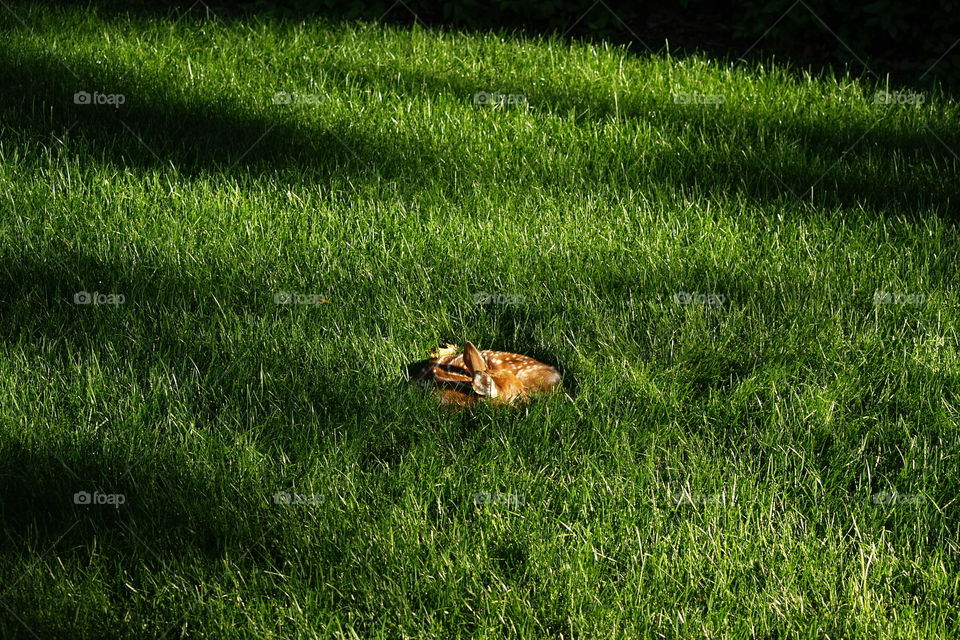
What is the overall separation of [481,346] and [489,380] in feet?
1.27

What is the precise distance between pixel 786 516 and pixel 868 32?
4.61m

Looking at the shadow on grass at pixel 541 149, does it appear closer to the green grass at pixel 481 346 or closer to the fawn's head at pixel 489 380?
the green grass at pixel 481 346

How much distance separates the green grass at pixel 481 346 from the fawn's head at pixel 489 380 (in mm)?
68

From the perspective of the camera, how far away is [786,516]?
248 cm

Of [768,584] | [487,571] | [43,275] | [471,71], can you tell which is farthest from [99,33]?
[768,584]

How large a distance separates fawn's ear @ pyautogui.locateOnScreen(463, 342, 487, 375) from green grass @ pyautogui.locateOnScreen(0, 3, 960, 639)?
14cm

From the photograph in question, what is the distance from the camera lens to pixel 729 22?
22.2ft

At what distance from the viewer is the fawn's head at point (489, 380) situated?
2797mm

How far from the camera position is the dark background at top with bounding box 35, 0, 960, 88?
5977 mm

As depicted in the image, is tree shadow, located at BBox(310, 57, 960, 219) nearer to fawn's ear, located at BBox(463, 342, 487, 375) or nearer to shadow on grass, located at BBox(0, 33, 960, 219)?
shadow on grass, located at BBox(0, 33, 960, 219)

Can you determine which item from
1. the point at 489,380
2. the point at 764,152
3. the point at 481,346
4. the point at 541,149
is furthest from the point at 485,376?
the point at 764,152

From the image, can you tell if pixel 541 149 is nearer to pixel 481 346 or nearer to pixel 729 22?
pixel 481 346

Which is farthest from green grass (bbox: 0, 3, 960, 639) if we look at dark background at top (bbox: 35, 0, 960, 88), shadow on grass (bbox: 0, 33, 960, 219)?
dark background at top (bbox: 35, 0, 960, 88)

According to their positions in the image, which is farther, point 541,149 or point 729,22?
point 729,22
